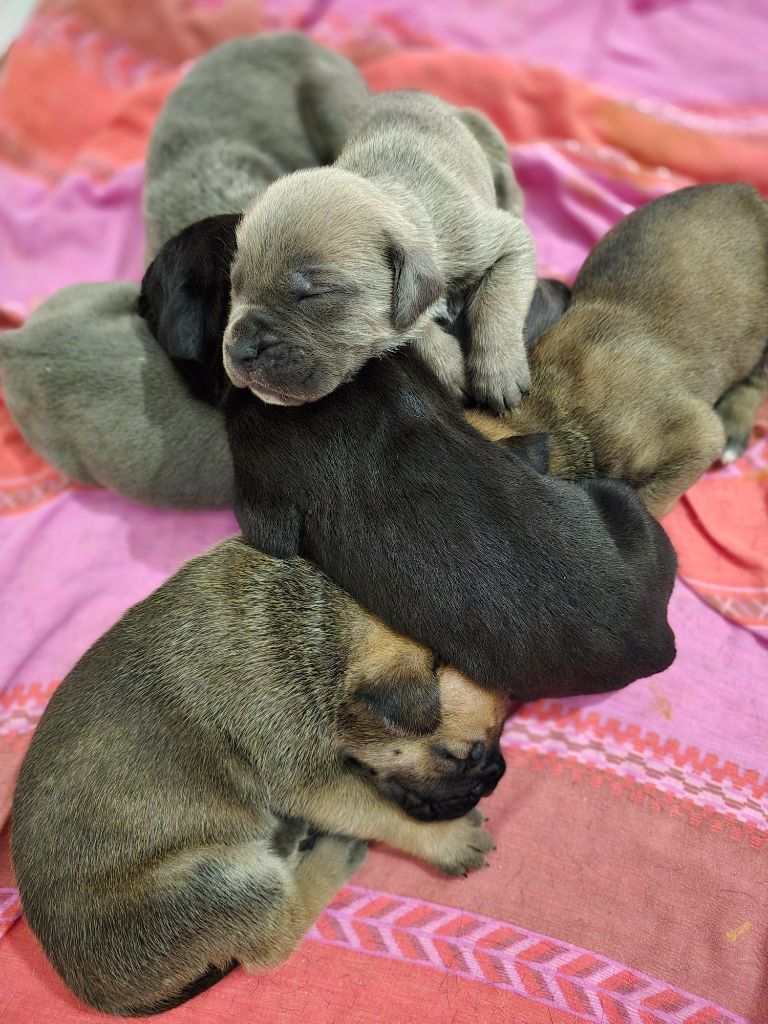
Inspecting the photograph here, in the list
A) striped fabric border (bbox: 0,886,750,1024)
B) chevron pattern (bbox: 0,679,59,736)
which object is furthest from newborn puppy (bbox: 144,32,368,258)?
striped fabric border (bbox: 0,886,750,1024)

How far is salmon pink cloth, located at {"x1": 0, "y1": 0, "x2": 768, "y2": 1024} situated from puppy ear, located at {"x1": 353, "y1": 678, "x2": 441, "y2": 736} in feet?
3.46

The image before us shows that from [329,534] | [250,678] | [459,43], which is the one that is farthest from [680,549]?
[459,43]

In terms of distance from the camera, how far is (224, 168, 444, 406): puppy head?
2.82m

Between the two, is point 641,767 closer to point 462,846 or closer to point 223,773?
point 462,846

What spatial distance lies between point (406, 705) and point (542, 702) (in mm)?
1213

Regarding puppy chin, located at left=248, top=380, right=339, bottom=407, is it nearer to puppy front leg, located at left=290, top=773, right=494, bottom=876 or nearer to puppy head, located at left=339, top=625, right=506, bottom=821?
puppy head, located at left=339, top=625, right=506, bottom=821

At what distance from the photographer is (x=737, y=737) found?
366 centimetres

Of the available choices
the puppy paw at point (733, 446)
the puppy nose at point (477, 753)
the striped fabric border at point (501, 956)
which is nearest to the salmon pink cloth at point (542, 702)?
the striped fabric border at point (501, 956)

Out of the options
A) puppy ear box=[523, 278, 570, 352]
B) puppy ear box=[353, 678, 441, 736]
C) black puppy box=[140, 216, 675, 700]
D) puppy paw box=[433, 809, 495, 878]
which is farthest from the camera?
puppy ear box=[523, 278, 570, 352]

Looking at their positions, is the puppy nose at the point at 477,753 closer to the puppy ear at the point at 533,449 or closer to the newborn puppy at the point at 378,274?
the puppy ear at the point at 533,449

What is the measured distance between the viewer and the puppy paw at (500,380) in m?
3.41

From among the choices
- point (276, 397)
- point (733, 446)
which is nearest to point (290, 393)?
point (276, 397)

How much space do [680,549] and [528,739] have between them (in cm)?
126

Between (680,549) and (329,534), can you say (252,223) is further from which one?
(680,549)
